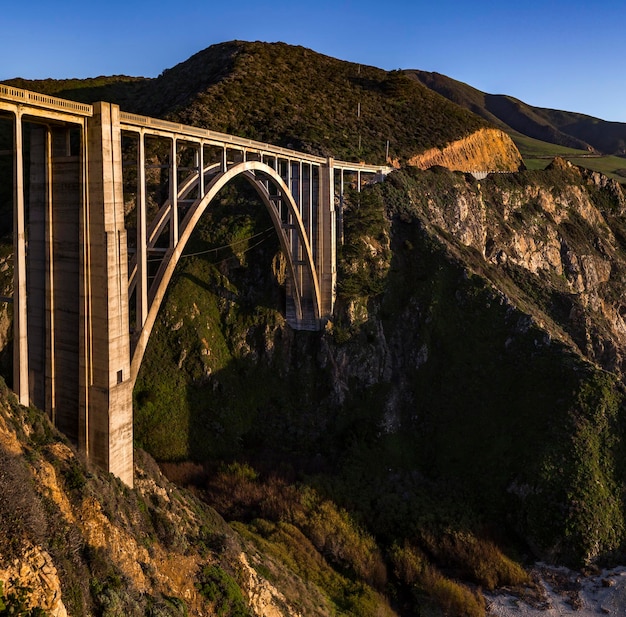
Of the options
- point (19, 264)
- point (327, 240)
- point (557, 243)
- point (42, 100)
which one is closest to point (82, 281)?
point (19, 264)

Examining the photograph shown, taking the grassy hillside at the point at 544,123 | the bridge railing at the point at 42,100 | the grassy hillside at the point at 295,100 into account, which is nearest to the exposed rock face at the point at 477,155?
the grassy hillside at the point at 295,100

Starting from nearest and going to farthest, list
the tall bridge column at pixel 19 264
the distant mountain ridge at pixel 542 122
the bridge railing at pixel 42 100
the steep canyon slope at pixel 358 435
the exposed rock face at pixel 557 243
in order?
the bridge railing at pixel 42 100 < the tall bridge column at pixel 19 264 < the steep canyon slope at pixel 358 435 < the exposed rock face at pixel 557 243 < the distant mountain ridge at pixel 542 122

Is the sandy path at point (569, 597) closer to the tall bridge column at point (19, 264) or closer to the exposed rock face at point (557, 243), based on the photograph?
the exposed rock face at point (557, 243)

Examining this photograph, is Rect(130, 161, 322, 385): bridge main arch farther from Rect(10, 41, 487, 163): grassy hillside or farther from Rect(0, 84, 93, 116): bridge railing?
Rect(10, 41, 487, 163): grassy hillside

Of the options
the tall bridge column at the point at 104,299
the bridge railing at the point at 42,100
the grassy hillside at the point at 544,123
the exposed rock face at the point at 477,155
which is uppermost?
the grassy hillside at the point at 544,123

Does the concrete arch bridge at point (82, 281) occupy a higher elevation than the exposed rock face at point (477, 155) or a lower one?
lower

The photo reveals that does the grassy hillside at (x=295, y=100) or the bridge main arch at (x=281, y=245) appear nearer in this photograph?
the bridge main arch at (x=281, y=245)

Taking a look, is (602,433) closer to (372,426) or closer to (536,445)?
(536,445)

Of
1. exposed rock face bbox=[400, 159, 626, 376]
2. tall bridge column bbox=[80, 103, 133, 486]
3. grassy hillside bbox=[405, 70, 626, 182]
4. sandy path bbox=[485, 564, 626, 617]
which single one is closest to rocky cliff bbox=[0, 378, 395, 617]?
tall bridge column bbox=[80, 103, 133, 486]
